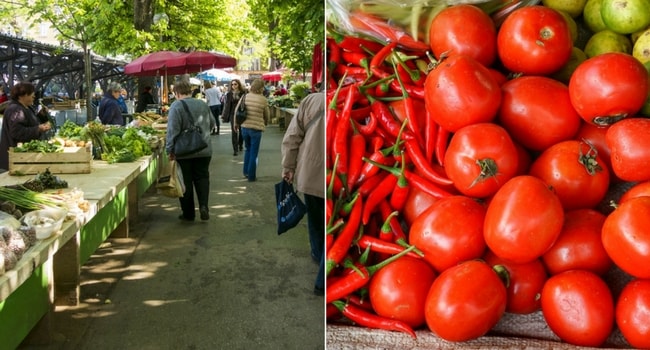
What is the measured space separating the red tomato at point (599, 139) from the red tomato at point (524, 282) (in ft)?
1.08

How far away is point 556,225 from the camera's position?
1476 millimetres

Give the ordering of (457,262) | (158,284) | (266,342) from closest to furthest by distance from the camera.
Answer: (457,262), (266,342), (158,284)

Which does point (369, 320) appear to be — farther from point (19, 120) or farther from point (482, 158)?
point (19, 120)

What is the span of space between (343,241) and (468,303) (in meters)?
0.41

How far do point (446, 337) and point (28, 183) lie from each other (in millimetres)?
4357

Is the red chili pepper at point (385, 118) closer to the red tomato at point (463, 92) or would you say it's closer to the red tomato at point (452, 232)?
the red tomato at point (463, 92)

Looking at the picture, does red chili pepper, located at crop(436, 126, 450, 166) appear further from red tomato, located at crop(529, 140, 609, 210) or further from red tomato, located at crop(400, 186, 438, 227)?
red tomato, located at crop(529, 140, 609, 210)

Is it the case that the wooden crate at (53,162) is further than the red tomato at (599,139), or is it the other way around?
the wooden crate at (53,162)

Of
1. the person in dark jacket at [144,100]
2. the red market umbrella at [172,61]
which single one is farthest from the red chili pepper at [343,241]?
the person in dark jacket at [144,100]

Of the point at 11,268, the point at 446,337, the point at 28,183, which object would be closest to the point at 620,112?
the point at 446,337

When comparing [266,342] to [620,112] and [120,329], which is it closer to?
[120,329]

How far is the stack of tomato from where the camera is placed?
4.89 feet

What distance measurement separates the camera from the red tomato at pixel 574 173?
1555mm

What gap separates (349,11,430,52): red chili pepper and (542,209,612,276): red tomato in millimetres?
661
